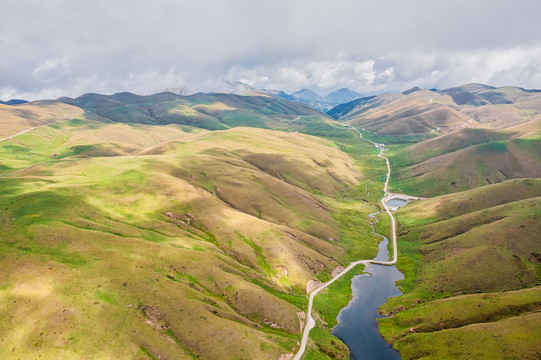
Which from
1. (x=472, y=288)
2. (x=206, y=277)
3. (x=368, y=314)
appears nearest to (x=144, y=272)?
(x=206, y=277)

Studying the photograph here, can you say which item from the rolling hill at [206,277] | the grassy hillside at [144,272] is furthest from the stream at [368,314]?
the grassy hillside at [144,272]

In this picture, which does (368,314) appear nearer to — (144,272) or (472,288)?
(472,288)

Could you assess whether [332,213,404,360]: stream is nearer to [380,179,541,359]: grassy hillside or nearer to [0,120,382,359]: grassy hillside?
[380,179,541,359]: grassy hillside

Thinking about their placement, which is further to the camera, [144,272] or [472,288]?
[472,288]

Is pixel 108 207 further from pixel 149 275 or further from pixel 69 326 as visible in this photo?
pixel 69 326

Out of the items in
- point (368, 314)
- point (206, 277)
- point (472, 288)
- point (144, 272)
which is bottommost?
point (368, 314)

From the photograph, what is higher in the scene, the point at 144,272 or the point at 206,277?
the point at 144,272
